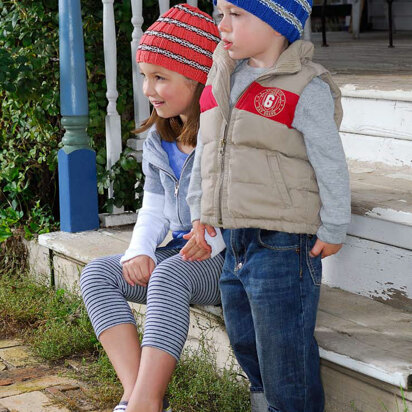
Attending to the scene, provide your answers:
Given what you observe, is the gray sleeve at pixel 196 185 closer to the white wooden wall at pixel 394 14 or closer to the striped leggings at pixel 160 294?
the striped leggings at pixel 160 294

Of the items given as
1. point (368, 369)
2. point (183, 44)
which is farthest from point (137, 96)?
point (368, 369)

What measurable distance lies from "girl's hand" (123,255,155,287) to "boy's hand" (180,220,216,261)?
117 mm

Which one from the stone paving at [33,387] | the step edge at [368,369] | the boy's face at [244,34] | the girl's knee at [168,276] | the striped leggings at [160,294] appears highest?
the boy's face at [244,34]

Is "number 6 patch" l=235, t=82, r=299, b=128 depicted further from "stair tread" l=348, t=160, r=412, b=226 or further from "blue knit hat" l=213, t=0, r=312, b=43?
"stair tread" l=348, t=160, r=412, b=226

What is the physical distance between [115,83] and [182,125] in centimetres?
90

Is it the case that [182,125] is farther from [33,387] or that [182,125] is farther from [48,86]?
[48,86]

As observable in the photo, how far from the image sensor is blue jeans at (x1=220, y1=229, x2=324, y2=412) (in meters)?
2.05

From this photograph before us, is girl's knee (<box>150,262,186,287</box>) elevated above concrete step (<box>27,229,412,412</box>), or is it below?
above

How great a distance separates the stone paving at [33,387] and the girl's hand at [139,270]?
0.44m

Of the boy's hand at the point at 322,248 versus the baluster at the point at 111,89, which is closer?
the boy's hand at the point at 322,248

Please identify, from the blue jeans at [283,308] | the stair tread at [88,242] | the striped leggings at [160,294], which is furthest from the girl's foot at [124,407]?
the stair tread at [88,242]

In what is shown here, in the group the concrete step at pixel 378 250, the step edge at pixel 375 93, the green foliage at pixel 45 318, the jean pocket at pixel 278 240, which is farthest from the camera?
the green foliage at pixel 45 318

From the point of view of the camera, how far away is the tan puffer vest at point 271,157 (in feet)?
6.63

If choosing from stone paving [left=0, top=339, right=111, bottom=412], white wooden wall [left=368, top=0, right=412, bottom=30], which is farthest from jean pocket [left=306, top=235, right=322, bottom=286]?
white wooden wall [left=368, top=0, right=412, bottom=30]
